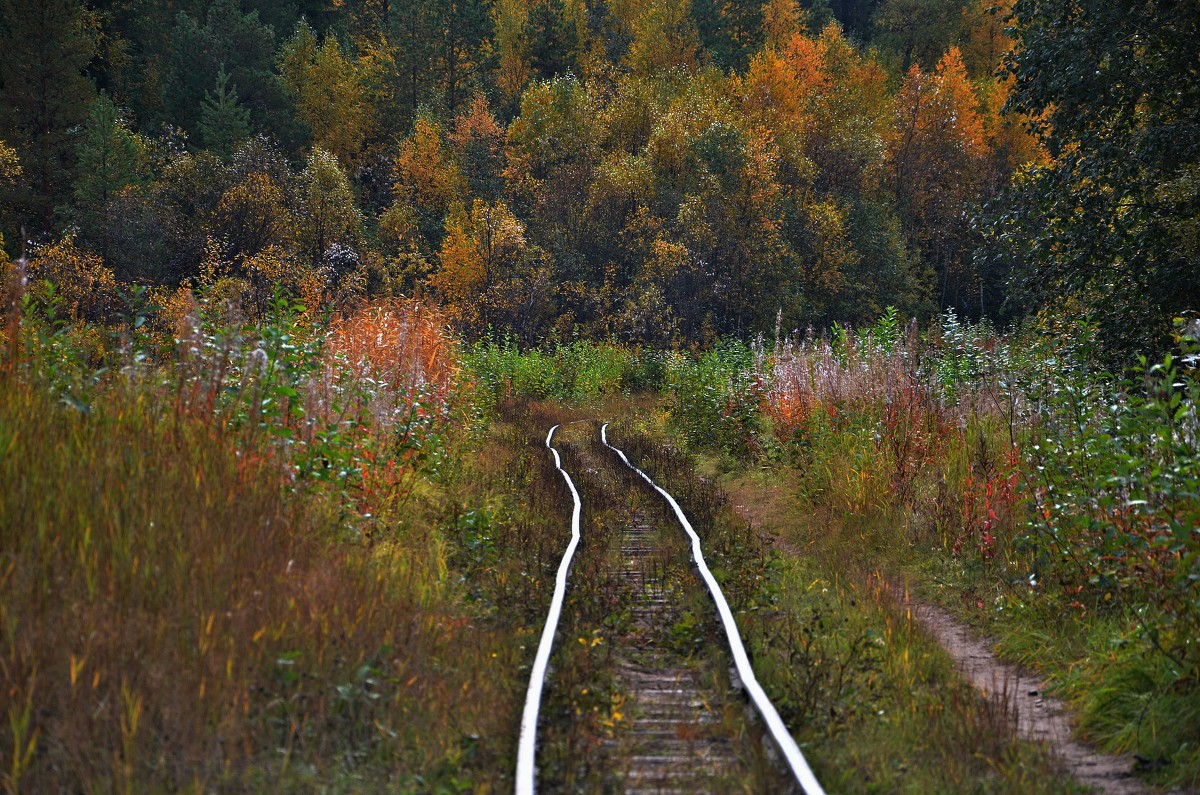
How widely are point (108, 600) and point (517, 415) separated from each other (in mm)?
19638

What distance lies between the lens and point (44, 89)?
50812 millimetres

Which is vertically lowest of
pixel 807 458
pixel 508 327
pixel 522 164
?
pixel 807 458

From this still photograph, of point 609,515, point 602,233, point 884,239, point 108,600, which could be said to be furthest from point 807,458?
point 884,239

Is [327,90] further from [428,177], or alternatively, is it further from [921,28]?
[921,28]

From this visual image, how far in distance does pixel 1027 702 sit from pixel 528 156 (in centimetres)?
5324

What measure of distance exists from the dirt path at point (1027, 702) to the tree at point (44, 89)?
2026 inches

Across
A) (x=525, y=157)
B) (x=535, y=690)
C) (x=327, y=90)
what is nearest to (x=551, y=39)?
(x=525, y=157)

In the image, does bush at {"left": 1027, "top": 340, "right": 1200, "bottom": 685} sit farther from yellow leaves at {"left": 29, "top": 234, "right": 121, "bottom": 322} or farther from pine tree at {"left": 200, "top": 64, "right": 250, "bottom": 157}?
pine tree at {"left": 200, "top": 64, "right": 250, "bottom": 157}

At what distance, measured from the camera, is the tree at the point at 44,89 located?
49.5 m

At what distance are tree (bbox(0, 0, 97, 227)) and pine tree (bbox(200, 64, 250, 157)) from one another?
5.71m

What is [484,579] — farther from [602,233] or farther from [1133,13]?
[602,233]

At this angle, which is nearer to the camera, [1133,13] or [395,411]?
[395,411]

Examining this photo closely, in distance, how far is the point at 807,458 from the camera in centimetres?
1325

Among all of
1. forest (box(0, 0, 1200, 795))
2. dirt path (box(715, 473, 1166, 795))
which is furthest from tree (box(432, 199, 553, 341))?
dirt path (box(715, 473, 1166, 795))
